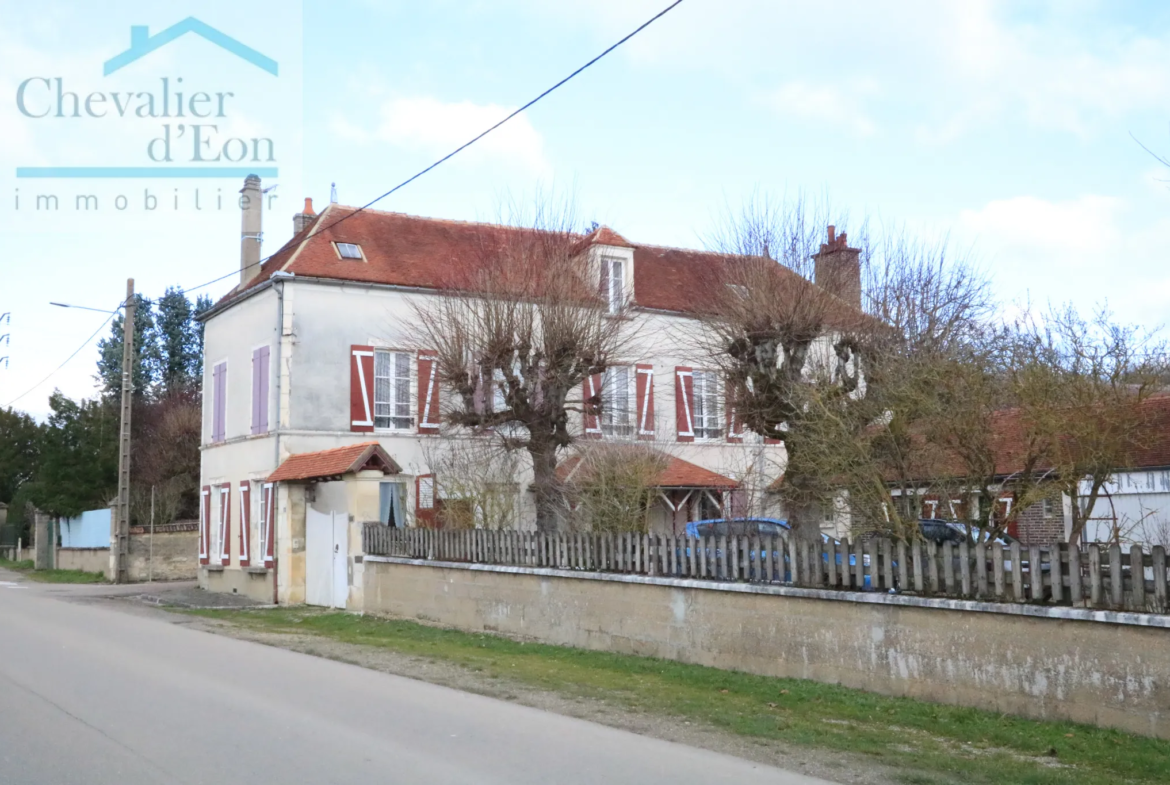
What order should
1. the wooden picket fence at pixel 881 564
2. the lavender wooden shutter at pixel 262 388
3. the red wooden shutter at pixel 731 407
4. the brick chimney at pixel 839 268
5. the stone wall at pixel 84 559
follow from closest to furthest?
1. the wooden picket fence at pixel 881 564
2. the brick chimney at pixel 839 268
3. the red wooden shutter at pixel 731 407
4. the lavender wooden shutter at pixel 262 388
5. the stone wall at pixel 84 559

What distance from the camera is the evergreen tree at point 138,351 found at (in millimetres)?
60031

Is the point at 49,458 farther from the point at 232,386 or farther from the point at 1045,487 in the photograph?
the point at 1045,487

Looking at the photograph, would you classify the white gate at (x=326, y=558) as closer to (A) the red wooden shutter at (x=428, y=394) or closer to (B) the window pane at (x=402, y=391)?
(A) the red wooden shutter at (x=428, y=394)

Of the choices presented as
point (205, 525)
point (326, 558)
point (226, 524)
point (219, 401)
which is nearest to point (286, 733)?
point (326, 558)

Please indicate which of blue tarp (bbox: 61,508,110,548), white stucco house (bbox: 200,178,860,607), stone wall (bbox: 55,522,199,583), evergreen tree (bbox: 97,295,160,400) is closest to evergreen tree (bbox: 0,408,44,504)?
evergreen tree (bbox: 97,295,160,400)

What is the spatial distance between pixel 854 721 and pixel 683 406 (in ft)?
62.1

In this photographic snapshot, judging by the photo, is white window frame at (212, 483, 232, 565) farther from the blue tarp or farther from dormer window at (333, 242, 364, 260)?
the blue tarp

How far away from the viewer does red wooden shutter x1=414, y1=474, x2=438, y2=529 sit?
2333cm

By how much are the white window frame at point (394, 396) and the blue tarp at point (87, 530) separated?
579 inches

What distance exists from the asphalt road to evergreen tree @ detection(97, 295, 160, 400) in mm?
50579

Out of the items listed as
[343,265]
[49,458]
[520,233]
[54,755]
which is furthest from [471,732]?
[49,458]

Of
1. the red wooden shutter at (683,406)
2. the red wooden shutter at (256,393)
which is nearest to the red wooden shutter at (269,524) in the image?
the red wooden shutter at (256,393)

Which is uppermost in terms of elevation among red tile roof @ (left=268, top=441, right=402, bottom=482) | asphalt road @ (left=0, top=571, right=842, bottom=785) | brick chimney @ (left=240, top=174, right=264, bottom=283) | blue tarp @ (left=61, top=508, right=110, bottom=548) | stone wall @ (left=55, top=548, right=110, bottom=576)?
brick chimney @ (left=240, top=174, right=264, bottom=283)

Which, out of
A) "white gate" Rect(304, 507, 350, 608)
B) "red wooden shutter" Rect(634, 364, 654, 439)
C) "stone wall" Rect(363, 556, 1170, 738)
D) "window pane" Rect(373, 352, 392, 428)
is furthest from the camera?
"red wooden shutter" Rect(634, 364, 654, 439)
